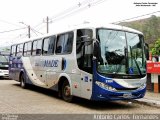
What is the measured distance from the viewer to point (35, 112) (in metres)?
10.8

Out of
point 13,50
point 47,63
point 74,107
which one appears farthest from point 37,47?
point 74,107

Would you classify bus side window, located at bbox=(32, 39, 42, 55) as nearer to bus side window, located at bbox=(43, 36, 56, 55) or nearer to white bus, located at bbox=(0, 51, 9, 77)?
bus side window, located at bbox=(43, 36, 56, 55)

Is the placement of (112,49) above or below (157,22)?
below

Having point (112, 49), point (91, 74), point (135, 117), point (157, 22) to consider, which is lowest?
point (135, 117)

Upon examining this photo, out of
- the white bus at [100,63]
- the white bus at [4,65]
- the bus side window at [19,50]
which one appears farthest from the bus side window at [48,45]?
the white bus at [4,65]

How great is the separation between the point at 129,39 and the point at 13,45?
37.8 feet

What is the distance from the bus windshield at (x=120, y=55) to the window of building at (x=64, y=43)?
188cm

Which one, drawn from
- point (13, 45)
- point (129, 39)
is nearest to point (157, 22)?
point (13, 45)

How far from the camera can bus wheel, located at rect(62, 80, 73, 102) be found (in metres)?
13.3

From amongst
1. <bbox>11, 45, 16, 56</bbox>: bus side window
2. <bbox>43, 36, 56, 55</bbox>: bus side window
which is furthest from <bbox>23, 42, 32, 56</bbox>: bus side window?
<bbox>43, 36, 56, 55</bbox>: bus side window

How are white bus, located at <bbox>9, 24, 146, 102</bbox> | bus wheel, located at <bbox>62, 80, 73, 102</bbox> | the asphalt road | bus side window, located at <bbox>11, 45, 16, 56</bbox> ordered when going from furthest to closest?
bus side window, located at <bbox>11, 45, 16, 56</bbox>, bus wheel, located at <bbox>62, 80, 73, 102</bbox>, white bus, located at <bbox>9, 24, 146, 102</bbox>, the asphalt road

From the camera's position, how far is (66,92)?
1354 cm

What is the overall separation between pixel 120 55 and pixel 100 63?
2.86 ft

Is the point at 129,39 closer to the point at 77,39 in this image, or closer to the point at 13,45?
the point at 77,39
